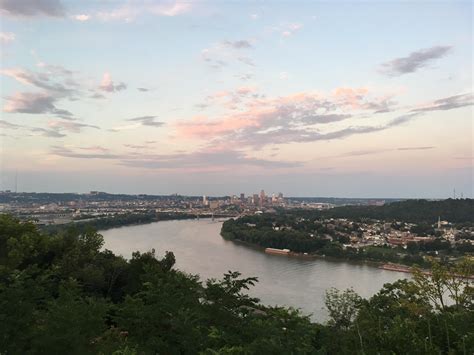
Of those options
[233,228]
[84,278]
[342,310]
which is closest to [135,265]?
[84,278]

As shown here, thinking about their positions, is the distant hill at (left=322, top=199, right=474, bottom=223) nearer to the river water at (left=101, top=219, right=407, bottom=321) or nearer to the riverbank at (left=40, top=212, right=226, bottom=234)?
the river water at (left=101, top=219, right=407, bottom=321)

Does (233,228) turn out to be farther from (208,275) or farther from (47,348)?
(47,348)

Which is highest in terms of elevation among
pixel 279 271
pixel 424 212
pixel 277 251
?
pixel 424 212

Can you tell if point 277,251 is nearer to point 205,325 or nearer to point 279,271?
point 279,271

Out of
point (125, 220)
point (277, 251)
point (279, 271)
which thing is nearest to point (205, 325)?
point (279, 271)

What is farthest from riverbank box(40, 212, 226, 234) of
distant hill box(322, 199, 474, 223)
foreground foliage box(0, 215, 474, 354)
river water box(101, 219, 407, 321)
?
foreground foliage box(0, 215, 474, 354)

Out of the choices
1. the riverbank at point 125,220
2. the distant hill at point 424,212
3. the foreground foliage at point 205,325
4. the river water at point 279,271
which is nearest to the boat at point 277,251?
the river water at point 279,271

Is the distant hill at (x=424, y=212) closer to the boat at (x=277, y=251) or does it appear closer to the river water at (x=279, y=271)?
the boat at (x=277, y=251)

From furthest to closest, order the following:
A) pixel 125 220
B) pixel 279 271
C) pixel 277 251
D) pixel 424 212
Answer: pixel 125 220 → pixel 424 212 → pixel 277 251 → pixel 279 271
